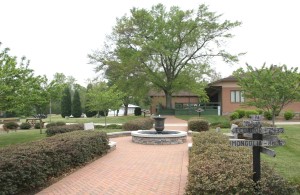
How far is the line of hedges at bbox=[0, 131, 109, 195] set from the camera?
21.8ft

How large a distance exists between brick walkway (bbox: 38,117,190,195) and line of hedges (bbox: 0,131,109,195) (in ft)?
1.03

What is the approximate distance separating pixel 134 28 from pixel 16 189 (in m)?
37.4

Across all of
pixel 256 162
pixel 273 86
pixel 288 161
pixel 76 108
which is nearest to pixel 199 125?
pixel 273 86

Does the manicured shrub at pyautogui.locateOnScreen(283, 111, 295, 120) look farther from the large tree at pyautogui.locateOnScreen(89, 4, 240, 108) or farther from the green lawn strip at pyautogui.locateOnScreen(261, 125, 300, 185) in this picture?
the green lawn strip at pyautogui.locateOnScreen(261, 125, 300, 185)

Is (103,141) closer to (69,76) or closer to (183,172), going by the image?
(183,172)

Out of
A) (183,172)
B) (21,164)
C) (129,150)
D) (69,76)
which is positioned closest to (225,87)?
(129,150)

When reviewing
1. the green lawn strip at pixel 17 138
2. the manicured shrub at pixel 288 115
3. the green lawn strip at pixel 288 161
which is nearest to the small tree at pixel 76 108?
the manicured shrub at pixel 288 115

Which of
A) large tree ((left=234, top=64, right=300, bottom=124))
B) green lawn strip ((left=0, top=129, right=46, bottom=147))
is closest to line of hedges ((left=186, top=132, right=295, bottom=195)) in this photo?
large tree ((left=234, top=64, right=300, bottom=124))

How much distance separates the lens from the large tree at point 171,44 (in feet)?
130

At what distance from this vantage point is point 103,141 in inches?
509

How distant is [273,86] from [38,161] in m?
13.4

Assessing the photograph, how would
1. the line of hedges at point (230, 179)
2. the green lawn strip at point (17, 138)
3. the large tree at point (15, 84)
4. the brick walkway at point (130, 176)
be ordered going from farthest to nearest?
1. the green lawn strip at point (17, 138)
2. the large tree at point (15, 84)
3. the brick walkway at point (130, 176)
4. the line of hedges at point (230, 179)

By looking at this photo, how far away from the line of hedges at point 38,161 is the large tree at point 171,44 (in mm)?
28408

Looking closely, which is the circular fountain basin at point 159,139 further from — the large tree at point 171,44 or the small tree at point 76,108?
the small tree at point 76,108
